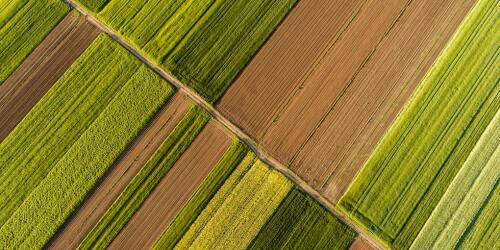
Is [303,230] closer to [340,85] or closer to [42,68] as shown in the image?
[340,85]

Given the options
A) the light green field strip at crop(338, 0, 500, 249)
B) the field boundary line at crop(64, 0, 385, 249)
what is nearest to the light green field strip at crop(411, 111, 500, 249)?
the light green field strip at crop(338, 0, 500, 249)

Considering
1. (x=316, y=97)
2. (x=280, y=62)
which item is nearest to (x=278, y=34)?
(x=280, y=62)

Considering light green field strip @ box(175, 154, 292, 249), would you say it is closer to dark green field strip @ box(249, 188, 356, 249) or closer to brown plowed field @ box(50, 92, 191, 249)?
dark green field strip @ box(249, 188, 356, 249)

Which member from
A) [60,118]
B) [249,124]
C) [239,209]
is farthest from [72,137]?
[239,209]

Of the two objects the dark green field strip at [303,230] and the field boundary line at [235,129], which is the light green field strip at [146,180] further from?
the dark green field strip at [303,230]

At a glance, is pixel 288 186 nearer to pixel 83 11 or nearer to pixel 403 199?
pixel 403 199

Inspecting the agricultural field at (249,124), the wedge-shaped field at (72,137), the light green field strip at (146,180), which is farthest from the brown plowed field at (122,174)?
the wedge-shaped field at (72,137)

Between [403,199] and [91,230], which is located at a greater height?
[403,199]
